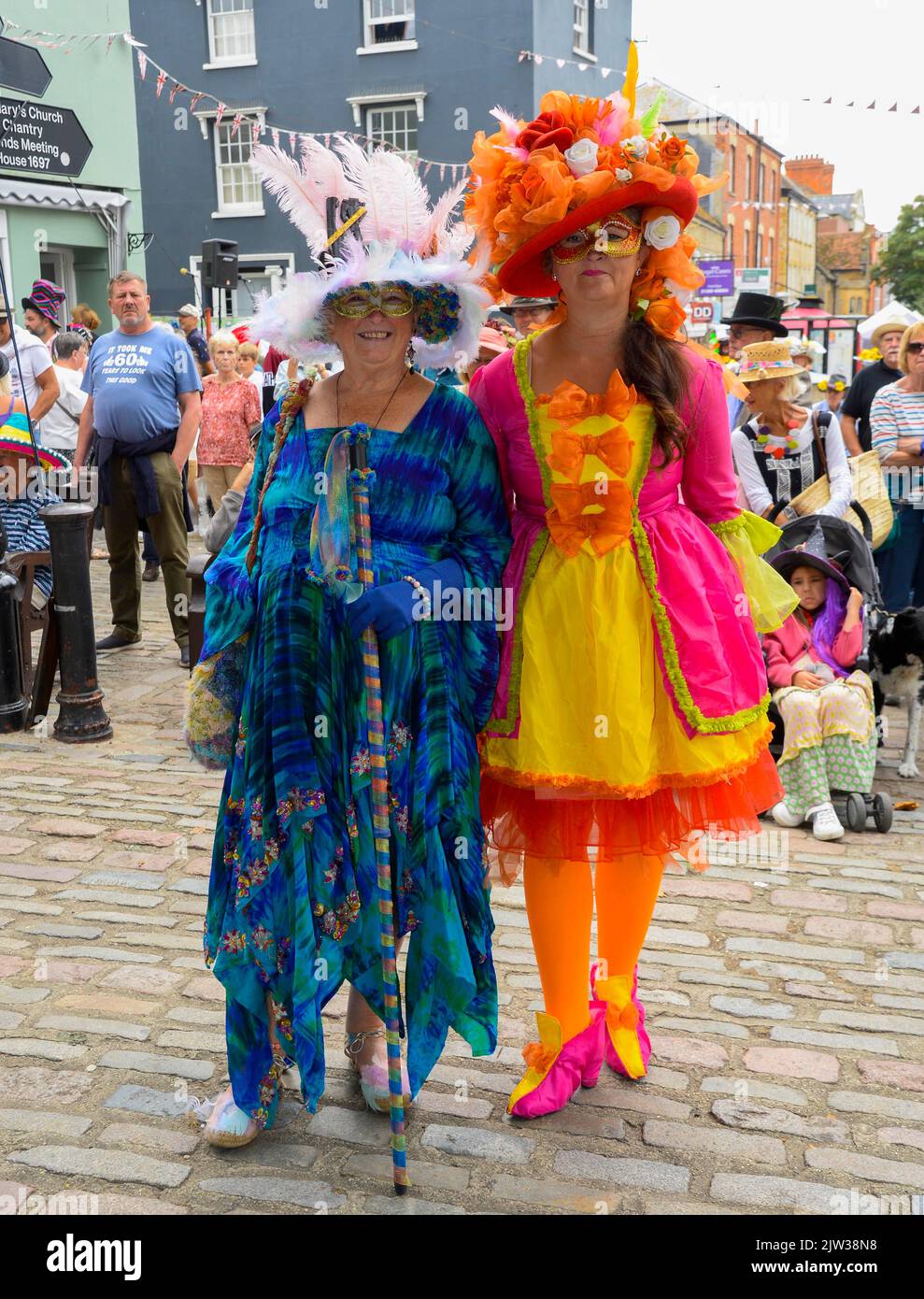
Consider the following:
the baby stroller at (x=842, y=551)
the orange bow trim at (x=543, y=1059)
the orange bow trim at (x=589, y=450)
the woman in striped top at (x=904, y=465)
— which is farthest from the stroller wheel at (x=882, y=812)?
the orange bow trim at (x=589, y=450)

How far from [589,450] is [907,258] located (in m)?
45.1

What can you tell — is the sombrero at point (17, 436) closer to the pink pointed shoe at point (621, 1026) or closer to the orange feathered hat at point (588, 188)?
the orange feathered hat at point (588, 188)

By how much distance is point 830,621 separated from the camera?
5.41 m

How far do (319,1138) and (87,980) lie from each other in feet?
3.58

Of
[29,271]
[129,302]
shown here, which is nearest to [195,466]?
[129,302]

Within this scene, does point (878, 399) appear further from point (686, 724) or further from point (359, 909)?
point (359, 909)

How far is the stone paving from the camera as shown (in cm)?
256

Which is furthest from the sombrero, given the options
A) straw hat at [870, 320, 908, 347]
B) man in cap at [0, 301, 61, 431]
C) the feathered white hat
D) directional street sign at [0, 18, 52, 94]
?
straw hat at [870, 320, 908, 347]

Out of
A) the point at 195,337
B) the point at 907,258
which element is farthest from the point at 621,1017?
the point at 907,258

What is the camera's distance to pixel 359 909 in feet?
8.58

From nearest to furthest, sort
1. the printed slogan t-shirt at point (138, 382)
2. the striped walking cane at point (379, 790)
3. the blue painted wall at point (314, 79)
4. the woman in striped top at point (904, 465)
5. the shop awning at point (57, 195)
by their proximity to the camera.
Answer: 1. the striped walking cane at point (379, 790)
2. the woman in striped top at point (904, 465)
3. the printed slogan t-shirt at point (138, 382)
4. the shop awning at point (57, 195)
5. the blue painted wall at point (314, 79)

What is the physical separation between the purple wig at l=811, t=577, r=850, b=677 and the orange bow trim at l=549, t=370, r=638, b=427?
2975 millimetres

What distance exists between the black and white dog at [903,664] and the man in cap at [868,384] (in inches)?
98.0

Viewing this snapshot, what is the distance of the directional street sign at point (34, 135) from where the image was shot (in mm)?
6918
